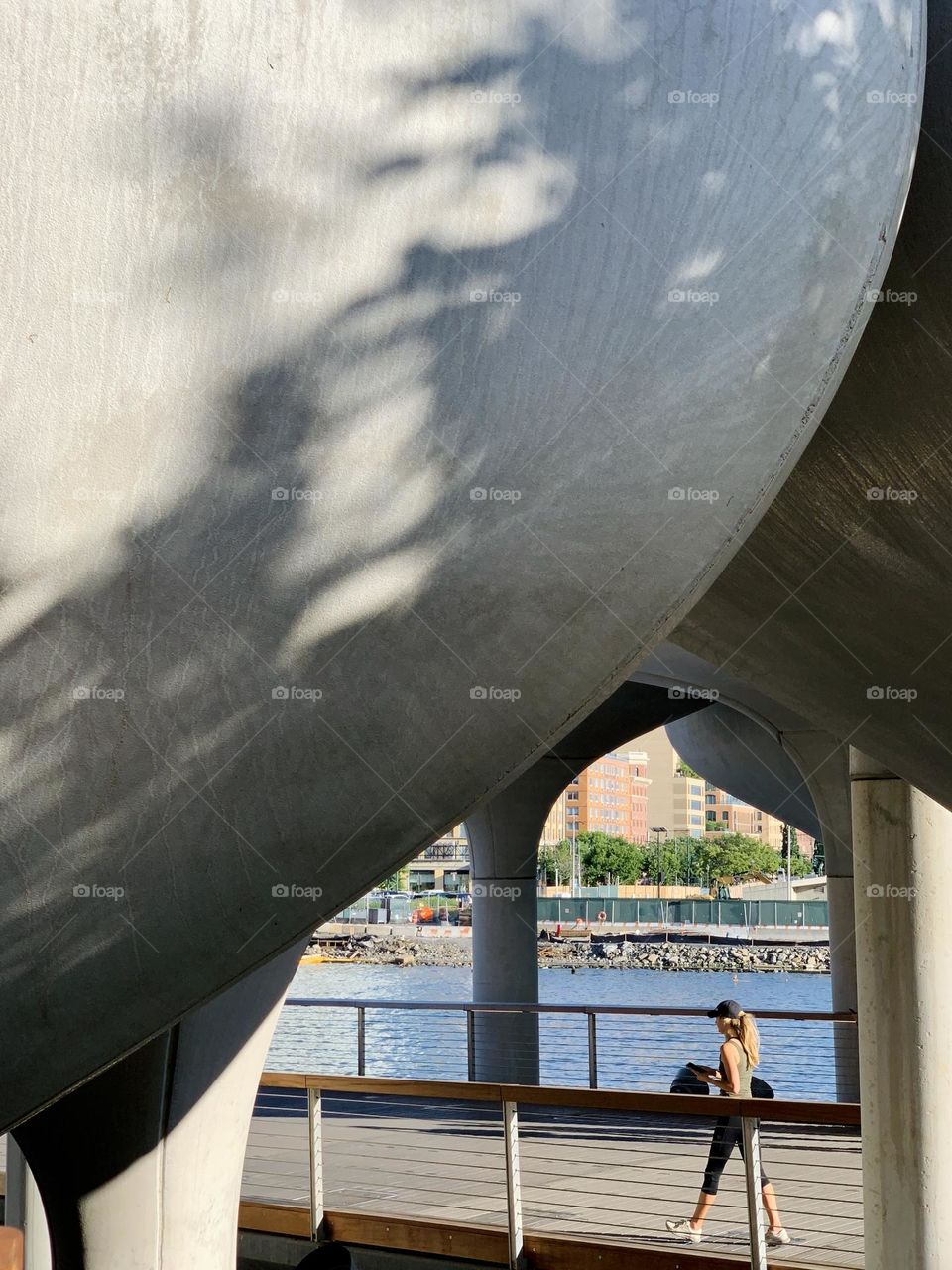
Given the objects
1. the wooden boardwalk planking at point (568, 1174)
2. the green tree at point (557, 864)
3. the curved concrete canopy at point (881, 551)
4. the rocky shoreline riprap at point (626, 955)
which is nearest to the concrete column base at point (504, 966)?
the wooden boardwalk planking at point (568, 1174)

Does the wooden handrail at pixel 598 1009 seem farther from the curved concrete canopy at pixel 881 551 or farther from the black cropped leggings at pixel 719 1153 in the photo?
the curved concrete canopy at pixel 881 551

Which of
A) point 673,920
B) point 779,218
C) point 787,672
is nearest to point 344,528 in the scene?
point 779,218

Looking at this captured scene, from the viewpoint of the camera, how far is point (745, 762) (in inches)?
824

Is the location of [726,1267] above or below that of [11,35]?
below

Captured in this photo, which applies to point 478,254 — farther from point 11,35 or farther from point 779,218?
point 11,35

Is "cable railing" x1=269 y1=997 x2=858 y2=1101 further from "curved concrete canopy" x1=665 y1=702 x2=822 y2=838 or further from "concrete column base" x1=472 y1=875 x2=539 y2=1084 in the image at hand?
"curved concrete canopy" x1=665 y1=702 x2=822 y2=838

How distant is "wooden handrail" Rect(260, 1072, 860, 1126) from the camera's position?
22.2 feet

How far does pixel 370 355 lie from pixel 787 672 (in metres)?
3.22

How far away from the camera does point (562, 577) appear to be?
3.20 meters

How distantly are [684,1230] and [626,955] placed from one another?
2986 inches

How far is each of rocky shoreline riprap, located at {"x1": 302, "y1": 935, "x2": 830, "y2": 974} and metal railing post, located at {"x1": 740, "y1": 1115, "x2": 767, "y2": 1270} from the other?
73.0 meters

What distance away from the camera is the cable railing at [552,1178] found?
7.31 m

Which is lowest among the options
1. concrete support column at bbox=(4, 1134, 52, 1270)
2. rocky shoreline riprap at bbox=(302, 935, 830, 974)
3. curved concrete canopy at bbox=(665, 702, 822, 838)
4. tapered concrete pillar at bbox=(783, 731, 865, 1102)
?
rocky shoreline riprap at bbox=(302, 935, 830, 974)

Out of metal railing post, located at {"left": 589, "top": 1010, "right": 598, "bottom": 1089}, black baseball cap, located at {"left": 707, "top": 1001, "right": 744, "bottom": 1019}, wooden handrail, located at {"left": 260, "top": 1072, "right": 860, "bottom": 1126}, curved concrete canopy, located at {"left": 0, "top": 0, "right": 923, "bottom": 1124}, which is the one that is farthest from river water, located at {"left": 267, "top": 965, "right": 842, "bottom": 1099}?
curved concrete canopy, located at {"left": 0, "top": 0, "right": 923, "bottom": 1124}
